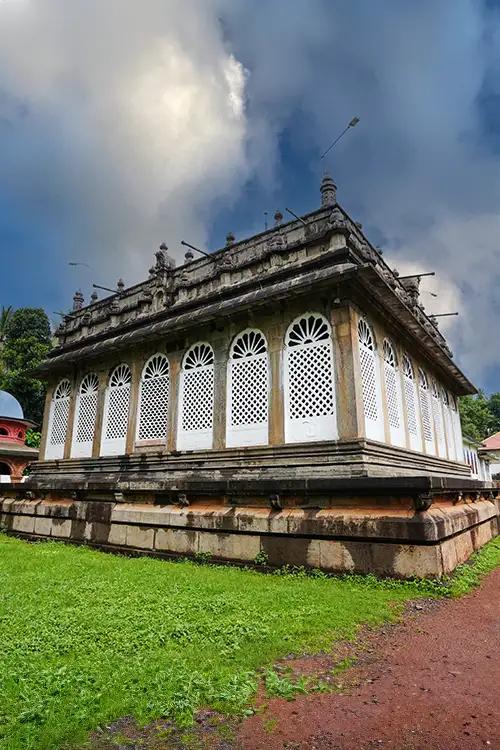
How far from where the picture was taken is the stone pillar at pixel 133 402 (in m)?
13.3

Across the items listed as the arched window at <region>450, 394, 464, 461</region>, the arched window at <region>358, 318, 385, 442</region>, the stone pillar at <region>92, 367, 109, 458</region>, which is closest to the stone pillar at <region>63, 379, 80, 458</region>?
the stone pillar at <region>92, 367, 109, 458</region>

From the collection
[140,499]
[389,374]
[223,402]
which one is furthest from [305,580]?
[389,374]

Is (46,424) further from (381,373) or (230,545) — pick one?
(381,373)

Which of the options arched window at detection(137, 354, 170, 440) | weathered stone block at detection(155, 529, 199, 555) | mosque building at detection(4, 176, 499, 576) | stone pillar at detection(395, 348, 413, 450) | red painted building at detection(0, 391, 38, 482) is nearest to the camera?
mosque building at detection(4, 176, 499, 576)

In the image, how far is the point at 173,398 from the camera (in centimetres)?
1257

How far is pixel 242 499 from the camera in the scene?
7781 millimetres

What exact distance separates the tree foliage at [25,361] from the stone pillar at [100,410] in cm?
2398

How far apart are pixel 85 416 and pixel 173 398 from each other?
446 centimetres

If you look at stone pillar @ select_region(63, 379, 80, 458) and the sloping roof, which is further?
the sloping roof

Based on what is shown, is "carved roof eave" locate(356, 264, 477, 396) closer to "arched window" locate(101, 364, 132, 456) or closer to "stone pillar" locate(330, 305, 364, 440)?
"stone pillar" locate(330, 305, 364, 440)

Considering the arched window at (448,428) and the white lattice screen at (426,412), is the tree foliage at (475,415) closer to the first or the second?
the arched window at (448,428)

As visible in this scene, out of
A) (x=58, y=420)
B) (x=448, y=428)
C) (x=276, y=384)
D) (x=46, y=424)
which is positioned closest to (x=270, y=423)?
(x=276, y=384)

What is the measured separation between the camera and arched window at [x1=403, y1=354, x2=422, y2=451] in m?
12.9

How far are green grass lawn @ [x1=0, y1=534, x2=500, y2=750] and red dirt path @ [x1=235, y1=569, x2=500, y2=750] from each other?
365mm
